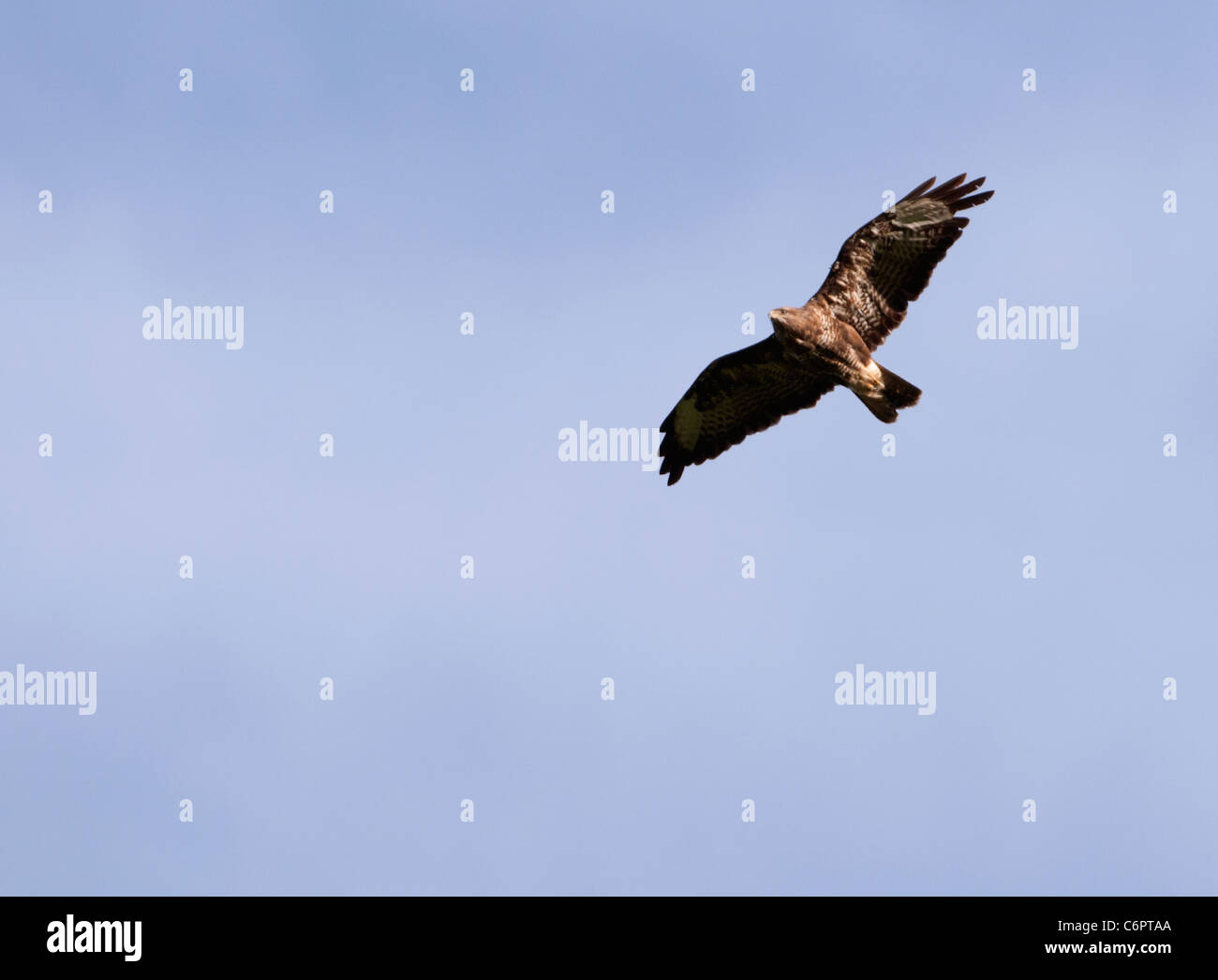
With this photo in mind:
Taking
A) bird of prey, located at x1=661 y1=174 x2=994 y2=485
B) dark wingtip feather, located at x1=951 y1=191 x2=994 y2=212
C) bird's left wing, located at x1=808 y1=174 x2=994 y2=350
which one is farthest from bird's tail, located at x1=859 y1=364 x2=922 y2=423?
dark wingtip feather, located at x1=951 y1=191 x2=994 y2=212

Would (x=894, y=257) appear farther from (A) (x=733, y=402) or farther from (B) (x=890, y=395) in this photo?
(A) (x=733, y=402)

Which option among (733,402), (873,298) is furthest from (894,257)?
(733,402)

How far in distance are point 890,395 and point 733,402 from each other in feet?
7.40

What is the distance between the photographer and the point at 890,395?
52.2ft

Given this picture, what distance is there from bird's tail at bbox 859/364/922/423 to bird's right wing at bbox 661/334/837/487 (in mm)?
889

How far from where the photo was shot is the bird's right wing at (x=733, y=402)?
1709cm

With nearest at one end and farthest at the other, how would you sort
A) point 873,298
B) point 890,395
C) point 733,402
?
point 890,395 → point 873,298 → point 733,402

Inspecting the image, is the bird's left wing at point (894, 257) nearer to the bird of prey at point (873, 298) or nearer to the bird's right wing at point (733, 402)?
the bird of prey at point (873, 298)

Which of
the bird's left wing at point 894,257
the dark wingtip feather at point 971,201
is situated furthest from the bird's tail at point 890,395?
the dark wingtip feather at point 971,201

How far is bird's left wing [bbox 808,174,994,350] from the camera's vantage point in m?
16.0

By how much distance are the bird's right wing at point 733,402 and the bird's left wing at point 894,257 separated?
2.92 ft
